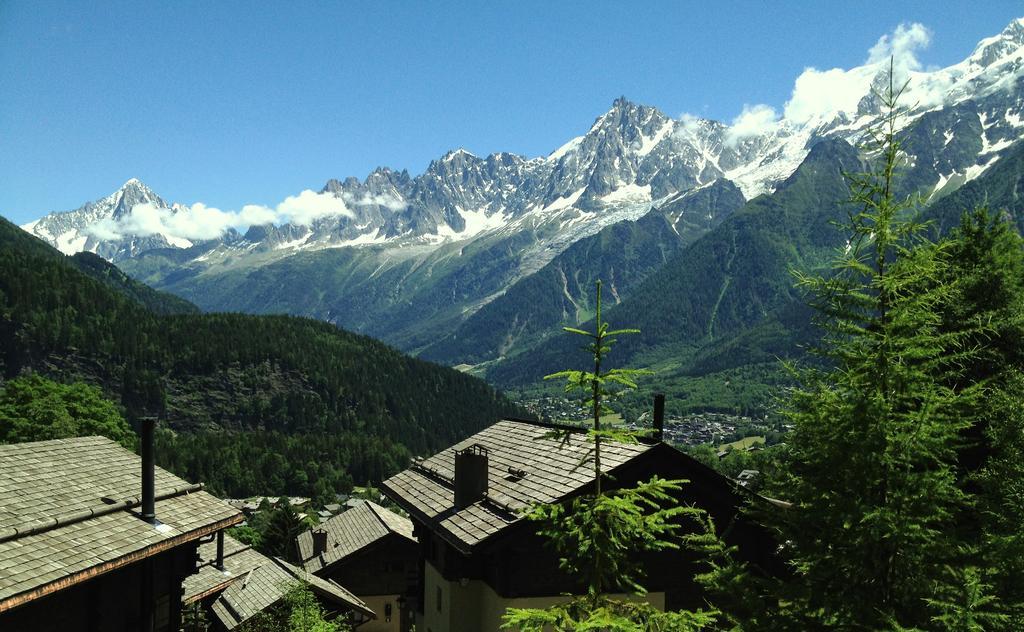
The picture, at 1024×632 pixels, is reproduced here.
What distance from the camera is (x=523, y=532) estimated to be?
2064 centimetres

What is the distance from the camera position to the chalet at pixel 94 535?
1518 centimetres

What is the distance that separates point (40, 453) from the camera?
805 inches

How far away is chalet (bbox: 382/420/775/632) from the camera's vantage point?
20703 mm

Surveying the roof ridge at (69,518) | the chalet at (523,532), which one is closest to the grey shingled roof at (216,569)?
the roof ridge at (69,518)

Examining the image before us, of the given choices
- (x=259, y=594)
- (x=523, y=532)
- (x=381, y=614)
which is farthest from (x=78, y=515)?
(x=381, y=614)

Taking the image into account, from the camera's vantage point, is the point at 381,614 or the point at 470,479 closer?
the point at 470,479

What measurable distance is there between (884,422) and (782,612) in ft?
11.1

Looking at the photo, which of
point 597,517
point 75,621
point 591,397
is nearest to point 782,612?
point 597,517

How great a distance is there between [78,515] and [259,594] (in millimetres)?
25017

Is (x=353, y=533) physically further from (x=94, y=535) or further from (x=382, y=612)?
(x=94, y=535)

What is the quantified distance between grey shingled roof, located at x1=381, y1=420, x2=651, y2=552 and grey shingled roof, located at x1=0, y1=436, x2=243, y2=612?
630 cm

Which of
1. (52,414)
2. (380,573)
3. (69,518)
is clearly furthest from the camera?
(380,573)

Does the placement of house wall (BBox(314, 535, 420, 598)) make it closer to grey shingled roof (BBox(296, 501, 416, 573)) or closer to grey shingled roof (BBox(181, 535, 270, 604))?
grey shingled roof (BBox(296, 501, 416, 573))

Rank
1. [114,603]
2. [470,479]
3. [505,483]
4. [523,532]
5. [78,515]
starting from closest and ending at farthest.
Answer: [78,515] → [114,603] → [523,532] → [470,479] → [505,483]
